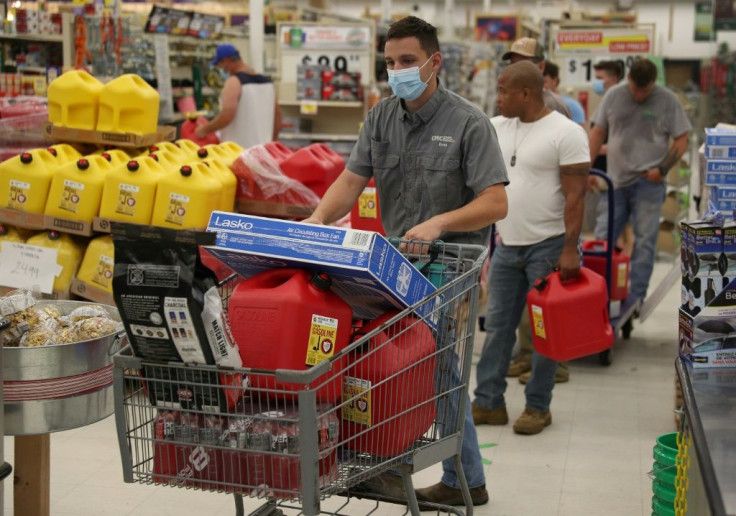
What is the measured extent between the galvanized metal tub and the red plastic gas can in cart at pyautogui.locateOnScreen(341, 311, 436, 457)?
0.80 metres

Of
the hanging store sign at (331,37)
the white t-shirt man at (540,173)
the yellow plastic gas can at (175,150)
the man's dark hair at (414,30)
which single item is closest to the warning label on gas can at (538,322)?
the white t-shirt man at (540,173)

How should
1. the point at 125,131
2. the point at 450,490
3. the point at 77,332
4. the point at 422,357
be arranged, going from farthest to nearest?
the point at 125,131 → the point at 450,490 → the point at 77,332 → the point at 422,357

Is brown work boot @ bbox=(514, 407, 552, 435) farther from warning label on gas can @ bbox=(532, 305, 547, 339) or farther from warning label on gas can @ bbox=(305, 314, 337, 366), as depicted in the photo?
warning label on gas can @ bbox=(305, 314, 337, 366)

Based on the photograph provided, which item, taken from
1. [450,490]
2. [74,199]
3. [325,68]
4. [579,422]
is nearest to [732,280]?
[450,490]

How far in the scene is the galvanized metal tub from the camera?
9.07ft

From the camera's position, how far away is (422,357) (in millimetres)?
2635

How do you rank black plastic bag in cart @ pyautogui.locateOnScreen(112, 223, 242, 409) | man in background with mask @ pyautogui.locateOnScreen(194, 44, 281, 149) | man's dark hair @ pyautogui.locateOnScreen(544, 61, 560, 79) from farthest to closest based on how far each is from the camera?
1. man in background with mask @ pyautogui.locateOnScreen(194, 44, 281, 149)
2. man's dark hair @ pyautogui.locateOnScreen(544, 61, 560, 79)
3. black plastic bag in cart @ pyautogui.locateOnScreen(112, 223, 242, 409)

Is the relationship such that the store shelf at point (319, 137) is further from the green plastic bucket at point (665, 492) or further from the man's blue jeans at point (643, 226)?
the green plastic bucket at point (665, 492)

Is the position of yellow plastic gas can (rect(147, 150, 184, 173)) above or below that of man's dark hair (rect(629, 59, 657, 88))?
below

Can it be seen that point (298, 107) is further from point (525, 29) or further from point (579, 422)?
point (525, 29)

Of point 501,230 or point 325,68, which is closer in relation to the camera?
point 501,230

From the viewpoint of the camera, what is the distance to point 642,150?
6.82m

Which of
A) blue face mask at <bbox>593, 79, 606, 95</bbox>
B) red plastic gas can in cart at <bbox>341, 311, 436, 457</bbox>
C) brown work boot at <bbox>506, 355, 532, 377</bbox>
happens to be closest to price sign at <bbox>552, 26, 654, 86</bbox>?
blue face mask at <bbox>593, 79, 606, 95</bbox>

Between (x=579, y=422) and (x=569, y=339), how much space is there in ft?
2.04
